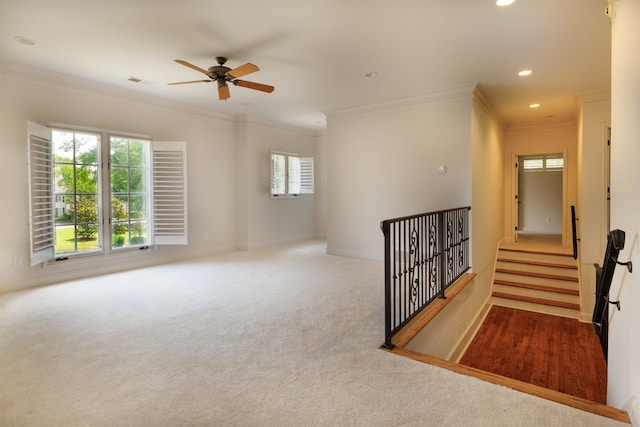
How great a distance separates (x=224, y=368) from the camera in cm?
220

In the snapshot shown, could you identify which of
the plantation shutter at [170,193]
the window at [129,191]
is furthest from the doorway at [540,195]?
the window at [129,191]

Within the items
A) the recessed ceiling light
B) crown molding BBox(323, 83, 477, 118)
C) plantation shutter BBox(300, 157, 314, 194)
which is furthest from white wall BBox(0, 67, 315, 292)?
crown molding BBox(323, 83, 477, 118)

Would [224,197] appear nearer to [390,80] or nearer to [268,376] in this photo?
[390,80]

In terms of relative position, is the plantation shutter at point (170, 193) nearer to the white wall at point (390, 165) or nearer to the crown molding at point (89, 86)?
the crown molding at point (89, 86)

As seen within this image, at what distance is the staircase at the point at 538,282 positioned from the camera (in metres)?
5.31

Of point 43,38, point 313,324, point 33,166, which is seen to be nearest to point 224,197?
point 33,166

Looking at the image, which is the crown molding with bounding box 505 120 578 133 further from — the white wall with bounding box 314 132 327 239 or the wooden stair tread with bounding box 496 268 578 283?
the white wall with bounding box 314 132 327 239

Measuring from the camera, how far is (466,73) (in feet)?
13.8

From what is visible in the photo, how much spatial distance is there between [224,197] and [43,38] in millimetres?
3610

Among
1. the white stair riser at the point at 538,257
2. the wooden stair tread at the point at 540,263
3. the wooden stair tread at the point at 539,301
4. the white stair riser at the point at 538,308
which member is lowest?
the white stair riser at the point at 538,308

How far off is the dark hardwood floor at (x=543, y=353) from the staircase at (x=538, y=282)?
24 centimetres

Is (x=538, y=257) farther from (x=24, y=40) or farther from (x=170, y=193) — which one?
(x=24, y=40)

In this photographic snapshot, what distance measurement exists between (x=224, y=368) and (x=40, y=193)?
145 inches

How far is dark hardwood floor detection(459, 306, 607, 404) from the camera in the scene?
346 centimetres
